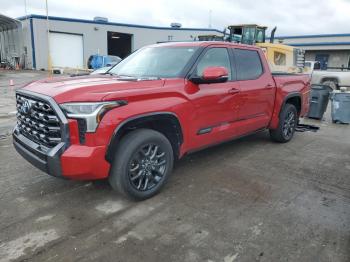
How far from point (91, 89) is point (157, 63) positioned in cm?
151

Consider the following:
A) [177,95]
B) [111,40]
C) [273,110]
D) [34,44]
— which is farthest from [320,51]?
[177,95]

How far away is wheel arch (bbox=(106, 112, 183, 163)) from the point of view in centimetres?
334

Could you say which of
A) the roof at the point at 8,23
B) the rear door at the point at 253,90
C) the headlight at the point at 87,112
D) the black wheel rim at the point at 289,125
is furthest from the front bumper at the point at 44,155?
the roof at the point at 8,23

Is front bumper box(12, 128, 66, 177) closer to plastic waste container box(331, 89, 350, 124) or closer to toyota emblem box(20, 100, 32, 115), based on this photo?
toyota emblem box(20, 100, 32, 115)

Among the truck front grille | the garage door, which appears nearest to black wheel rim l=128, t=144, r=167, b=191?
the truck front grille

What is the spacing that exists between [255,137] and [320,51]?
28.8 metres

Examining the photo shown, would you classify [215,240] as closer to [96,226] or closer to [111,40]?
[96,226]

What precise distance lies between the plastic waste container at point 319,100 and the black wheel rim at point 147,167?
23.4 feet

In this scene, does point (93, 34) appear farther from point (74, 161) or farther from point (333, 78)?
point (74, 161)

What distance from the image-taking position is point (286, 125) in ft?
21.3

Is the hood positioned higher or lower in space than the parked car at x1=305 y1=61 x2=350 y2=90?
higher

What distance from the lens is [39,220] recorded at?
332 centimetres

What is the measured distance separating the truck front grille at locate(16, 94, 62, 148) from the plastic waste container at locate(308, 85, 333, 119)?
825 cm

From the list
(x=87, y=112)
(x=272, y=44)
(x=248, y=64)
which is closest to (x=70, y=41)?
(x=272, y=44)
